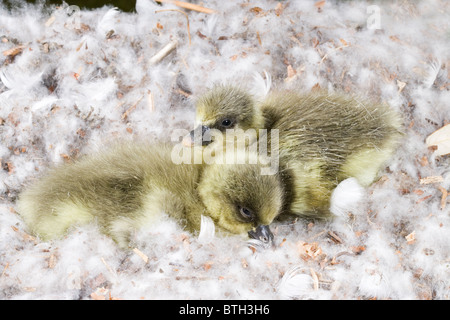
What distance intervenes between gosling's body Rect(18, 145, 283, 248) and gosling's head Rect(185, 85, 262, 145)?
0.12 meters

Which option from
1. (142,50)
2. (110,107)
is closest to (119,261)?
(110,107)

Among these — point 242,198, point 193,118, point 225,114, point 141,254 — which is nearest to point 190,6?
point 193,118

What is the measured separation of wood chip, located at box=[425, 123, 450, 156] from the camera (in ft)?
5.39

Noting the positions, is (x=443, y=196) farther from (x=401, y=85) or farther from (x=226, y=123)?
(x=226, y=123)

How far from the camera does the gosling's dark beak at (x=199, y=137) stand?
1518 millimetres

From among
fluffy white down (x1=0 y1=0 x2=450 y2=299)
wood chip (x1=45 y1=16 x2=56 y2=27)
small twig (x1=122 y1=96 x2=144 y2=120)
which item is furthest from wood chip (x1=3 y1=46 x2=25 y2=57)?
small twig (x1=122 y1=96 x2=144 y2=120)

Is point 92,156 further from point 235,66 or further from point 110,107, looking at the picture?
point 235,66

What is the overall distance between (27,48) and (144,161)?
72 centimetres

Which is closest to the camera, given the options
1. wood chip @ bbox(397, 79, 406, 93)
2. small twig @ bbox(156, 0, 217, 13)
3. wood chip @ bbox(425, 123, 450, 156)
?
wood chip @ bbox(425, 123, 450, 156)

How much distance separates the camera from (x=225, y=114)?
1527mm

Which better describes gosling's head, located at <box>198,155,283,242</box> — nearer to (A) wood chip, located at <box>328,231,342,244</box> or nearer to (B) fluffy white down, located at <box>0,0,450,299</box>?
(B) fluffy white down, located at <box>0,0,450,299</box>

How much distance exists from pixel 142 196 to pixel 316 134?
564 mm

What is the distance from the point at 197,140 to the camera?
1.52 metres

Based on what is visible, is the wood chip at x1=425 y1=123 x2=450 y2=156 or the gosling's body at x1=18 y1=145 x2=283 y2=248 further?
the wood chip at x1=425 y1=123 x2=450 y2=156
